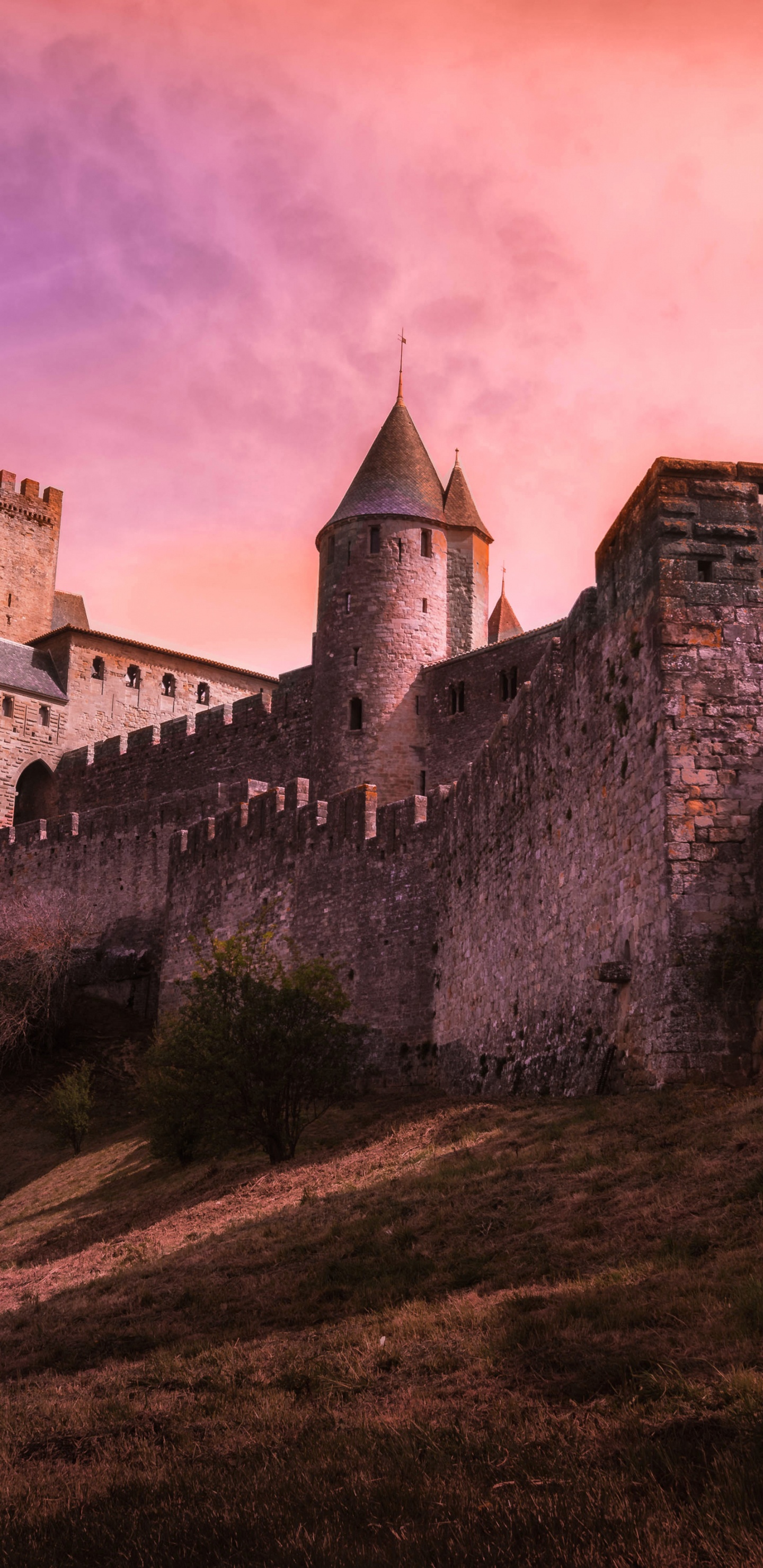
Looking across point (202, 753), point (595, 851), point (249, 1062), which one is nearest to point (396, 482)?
point (202, 753)

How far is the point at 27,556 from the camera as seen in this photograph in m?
67.3

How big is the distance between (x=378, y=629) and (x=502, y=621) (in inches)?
823

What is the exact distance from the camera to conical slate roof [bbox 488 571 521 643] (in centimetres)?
5744

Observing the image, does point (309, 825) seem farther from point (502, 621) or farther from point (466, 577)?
point (502, 621)

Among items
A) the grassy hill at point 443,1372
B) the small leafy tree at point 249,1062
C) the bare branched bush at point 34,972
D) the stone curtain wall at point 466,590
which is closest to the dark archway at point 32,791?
the bare branched bush at point 34,972

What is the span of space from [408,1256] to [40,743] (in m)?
43.5

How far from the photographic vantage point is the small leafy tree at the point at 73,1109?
85.7 feet

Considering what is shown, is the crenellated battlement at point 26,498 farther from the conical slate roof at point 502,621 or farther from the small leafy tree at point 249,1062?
the small leafy tree at point 249,1062

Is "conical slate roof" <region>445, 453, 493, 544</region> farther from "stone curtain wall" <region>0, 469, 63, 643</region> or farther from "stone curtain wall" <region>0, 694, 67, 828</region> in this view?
"stone curtain wall" <region>0, 469, 63, 643</region>

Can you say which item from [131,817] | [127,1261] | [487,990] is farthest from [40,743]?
[127,1261]

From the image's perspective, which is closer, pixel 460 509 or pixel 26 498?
pixel 460 509

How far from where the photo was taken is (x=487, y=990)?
18.4 meters

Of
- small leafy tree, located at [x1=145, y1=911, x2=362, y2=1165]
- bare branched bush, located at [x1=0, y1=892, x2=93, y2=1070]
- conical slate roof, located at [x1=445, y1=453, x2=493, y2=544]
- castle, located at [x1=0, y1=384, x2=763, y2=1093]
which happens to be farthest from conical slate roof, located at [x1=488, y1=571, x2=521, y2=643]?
small leafy tree, located at [x1=145, y1=911, x2=362, y2=1165]

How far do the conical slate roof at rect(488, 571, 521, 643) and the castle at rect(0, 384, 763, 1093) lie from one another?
15 cm
